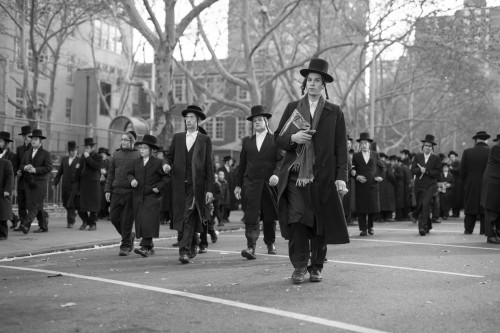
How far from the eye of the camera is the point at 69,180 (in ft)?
56.8

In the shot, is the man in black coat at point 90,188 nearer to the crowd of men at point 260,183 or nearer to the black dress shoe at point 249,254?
the crowd of men at point 260,183

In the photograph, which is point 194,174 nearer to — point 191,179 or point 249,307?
point 191,179

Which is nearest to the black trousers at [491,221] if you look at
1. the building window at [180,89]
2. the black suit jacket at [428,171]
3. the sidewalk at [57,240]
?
the black suit jacket at [428,171]

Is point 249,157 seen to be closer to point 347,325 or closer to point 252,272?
point 252,272

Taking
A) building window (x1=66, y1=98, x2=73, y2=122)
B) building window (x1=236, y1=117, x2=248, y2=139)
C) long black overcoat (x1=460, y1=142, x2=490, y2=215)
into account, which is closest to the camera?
long black overcoat (x1=460, y1=142, x2=490, y2=215)

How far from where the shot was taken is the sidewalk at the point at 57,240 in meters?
11.9

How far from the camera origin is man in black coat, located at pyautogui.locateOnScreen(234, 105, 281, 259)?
11461 mm

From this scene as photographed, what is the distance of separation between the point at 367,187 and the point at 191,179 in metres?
6.15

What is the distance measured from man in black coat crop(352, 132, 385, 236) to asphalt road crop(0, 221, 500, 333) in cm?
392

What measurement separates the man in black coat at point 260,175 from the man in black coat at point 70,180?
254 inches

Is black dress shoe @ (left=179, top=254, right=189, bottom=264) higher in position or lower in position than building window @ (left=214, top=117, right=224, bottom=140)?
lower

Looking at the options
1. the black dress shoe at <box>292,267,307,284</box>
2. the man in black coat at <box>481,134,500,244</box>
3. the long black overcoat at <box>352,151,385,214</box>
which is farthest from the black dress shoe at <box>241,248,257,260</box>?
the long black overcoat at <box>352,151,385,214</box>

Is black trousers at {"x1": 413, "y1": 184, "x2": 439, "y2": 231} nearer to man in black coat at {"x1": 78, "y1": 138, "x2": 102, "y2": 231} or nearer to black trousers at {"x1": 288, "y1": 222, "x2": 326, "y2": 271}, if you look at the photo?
man in black coat at {"x1": 78, "y1": 138, "x2": 102, "y2": 231}

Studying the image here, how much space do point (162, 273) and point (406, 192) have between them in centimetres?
1552
